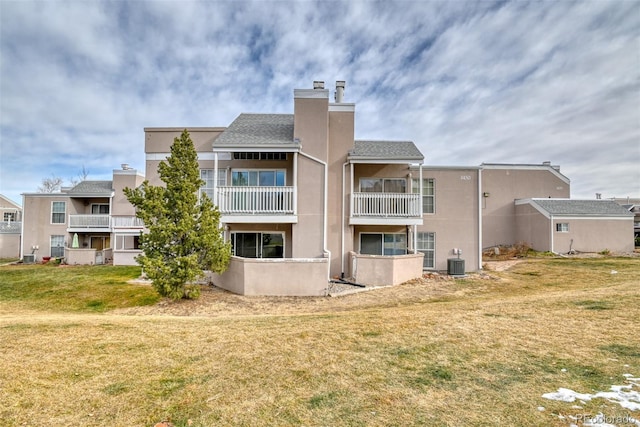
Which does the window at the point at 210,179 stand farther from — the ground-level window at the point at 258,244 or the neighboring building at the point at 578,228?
the neighboring building at the point at 578,228

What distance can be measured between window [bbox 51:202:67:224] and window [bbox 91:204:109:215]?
2.30 meters

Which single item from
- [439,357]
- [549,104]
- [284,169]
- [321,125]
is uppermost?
[549,104]

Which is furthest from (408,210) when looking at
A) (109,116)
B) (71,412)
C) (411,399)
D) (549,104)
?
(109,116)

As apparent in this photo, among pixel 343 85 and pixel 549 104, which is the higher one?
pixel 549 104

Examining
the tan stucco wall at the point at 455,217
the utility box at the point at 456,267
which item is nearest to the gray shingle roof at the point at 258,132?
the tan stucco wall at the point at 455,217

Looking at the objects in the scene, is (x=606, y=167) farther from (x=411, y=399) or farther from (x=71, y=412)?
(x=71, y=412)

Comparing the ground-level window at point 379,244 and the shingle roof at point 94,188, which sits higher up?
the shingle roof at point 94,188

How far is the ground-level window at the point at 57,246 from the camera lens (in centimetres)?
2594

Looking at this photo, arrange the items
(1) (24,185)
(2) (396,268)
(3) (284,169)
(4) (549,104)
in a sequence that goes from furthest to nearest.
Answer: (1) (24,185)
(4) (549,104)
(3) (284,169)
(2) (396,268)

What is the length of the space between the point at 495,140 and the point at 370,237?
28.3 m

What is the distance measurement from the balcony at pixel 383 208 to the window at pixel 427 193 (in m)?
2.18

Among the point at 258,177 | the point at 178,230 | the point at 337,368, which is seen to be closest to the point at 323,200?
the point at 258,177

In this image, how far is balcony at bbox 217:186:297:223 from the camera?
43.2 ft

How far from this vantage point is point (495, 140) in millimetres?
34406
